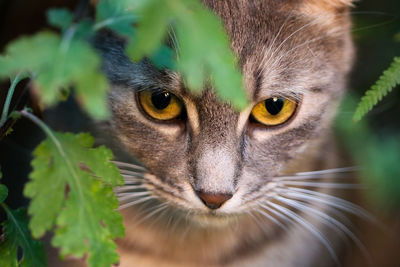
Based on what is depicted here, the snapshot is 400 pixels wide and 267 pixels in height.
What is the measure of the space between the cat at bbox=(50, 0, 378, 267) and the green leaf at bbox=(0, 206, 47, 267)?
36cm

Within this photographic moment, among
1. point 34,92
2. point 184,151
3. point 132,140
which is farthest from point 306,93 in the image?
point 34,92

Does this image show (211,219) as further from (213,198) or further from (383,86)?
(383,86)

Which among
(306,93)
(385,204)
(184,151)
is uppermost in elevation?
(306,93)

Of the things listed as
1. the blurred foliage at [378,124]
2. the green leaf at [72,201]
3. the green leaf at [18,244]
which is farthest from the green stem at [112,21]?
the blurred foliage at [378,124]

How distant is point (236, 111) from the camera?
1.12 meters

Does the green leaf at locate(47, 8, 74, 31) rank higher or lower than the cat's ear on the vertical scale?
lower

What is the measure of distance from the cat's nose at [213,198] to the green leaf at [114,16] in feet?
1.59

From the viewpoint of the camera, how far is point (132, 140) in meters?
1.26

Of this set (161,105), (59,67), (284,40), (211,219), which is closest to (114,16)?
(59,67)

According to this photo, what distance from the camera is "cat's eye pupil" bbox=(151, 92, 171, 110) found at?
45.4 inches

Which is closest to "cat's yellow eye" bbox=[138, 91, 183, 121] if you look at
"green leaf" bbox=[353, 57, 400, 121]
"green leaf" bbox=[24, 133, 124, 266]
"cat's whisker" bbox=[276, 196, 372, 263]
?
"green leaf" bbox=[24, 133, 124, 266]

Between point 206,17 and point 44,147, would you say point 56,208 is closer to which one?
point 44,147

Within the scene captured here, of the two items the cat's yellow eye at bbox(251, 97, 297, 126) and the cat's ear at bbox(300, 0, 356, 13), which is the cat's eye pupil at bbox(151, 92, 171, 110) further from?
the cat's ear at bbox(300, 0, 356, 13)

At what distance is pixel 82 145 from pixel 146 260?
797 millimetres
